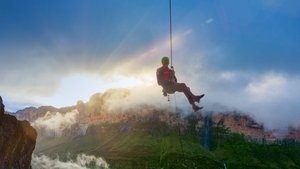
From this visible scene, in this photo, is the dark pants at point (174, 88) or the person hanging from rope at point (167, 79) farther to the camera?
the dark pants at point (174, 88)

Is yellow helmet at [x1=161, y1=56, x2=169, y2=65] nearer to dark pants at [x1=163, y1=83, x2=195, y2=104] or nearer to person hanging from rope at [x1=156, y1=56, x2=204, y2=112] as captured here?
person hanging from rope at [x1=156, y1=56, x2=204, y2=112]

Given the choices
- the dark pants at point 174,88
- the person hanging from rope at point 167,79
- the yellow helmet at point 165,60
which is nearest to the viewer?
the yellow helmet at point 165,60

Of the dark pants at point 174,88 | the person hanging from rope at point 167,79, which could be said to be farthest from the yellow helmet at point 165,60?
the dark pants at point 174,88

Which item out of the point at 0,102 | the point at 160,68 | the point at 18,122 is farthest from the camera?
the point at 18,122

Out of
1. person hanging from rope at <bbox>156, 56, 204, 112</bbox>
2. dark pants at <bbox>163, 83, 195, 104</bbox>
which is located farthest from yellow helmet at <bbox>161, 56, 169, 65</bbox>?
dark pants at <bbox>163, 83, 195, 104</bbox>

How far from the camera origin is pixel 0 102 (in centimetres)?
18712

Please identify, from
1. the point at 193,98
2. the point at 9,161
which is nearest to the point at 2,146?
the point at 9,161

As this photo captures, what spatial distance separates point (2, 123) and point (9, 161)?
56.6 feet

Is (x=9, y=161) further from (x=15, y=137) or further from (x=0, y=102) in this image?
(x=0, y=102)

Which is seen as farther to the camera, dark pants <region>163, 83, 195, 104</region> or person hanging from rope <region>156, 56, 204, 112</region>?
dark pants <region>163, 83, 195, 104</region>

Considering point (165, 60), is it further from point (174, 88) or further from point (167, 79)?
point (174, 88)

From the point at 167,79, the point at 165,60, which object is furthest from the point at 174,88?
the point at 165,60

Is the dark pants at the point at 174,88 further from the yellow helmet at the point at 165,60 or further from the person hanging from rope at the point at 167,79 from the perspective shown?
the yellow helmet at the point at 165,60

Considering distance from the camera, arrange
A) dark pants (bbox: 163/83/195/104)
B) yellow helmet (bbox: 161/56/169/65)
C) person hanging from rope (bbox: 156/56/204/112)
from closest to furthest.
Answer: yellow helmet (bbox: 161/56/169/65) → person hanging from rope (bbox: 156/56/204/112) → dark pants (bbox: 163/83/195/104)
